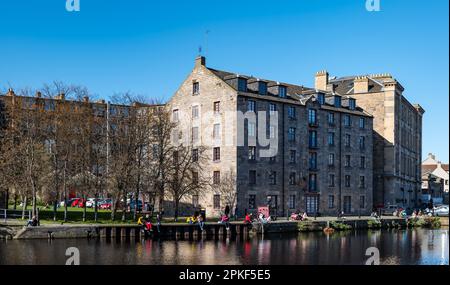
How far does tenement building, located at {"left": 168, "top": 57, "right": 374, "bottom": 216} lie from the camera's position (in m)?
61.2

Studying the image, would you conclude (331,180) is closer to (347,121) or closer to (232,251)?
(347,121)

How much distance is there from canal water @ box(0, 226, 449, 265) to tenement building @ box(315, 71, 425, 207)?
37.3 metres

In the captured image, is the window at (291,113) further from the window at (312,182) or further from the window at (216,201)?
the window at (216,201)

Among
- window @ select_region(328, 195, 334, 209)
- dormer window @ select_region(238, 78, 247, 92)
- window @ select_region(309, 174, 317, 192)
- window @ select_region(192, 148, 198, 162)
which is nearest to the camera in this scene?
window @ select_region(192, 148, 198, 162)

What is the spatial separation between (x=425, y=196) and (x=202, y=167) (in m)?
65.1

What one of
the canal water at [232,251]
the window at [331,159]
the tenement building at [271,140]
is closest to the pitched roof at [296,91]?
the tenement building at [271,140]

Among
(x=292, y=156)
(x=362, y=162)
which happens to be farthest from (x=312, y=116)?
(x=362, y=162)

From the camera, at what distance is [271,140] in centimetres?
6344

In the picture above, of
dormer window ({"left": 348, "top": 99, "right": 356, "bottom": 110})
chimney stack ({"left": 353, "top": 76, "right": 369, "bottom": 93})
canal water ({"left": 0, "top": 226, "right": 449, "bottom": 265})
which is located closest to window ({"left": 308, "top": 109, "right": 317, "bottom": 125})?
dormer window ({"left": 348, "top": 99, "right": 356, "bottom": 110})

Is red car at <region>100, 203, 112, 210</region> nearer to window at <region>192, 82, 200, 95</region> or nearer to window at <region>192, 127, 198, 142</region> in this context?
window at <region>192, 127, 198, 142</region>

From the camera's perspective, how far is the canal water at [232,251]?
107 ft

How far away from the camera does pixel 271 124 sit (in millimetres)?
63500
